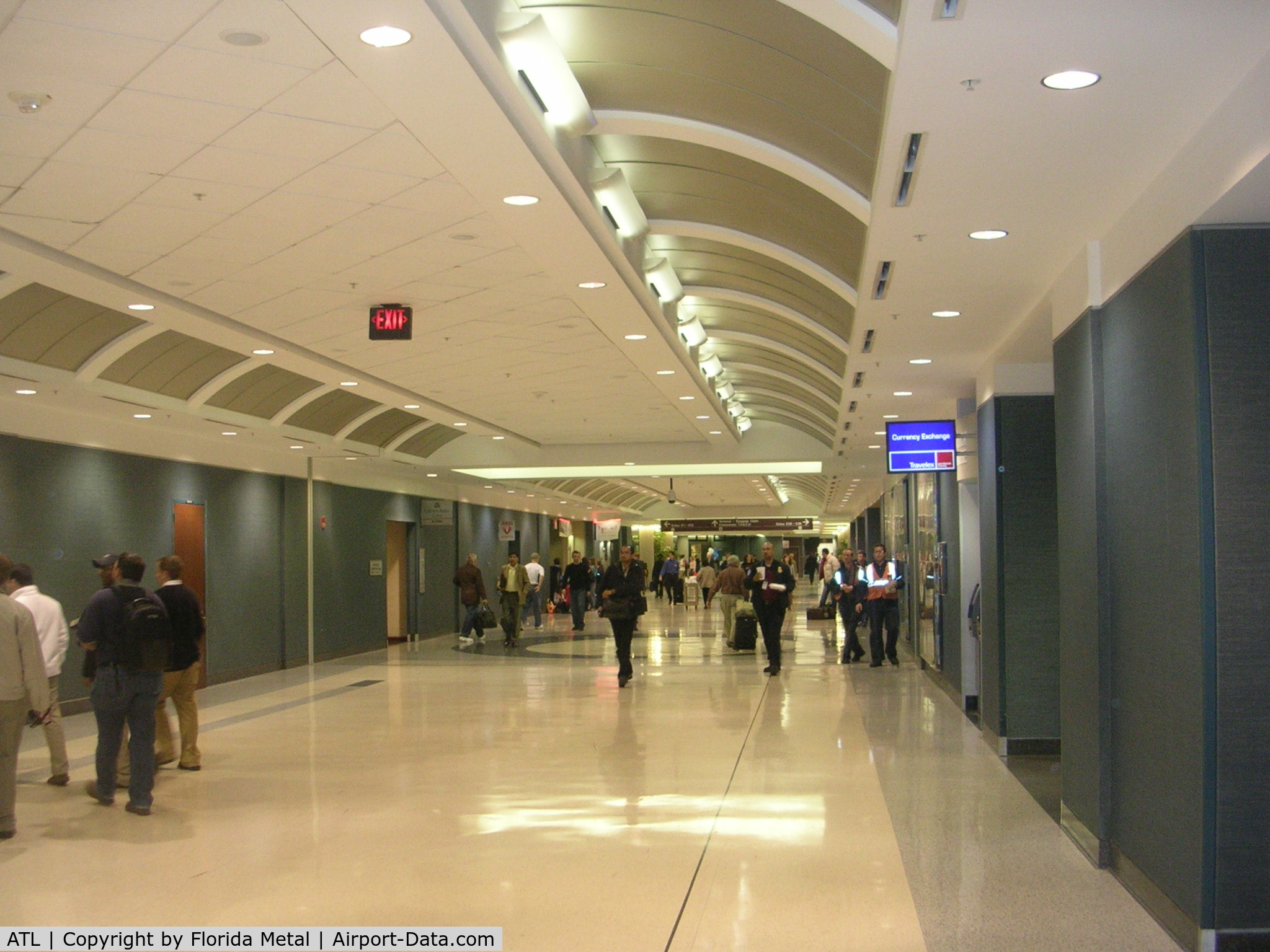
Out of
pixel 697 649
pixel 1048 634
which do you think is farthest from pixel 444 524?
Answer: pixel 1048 634

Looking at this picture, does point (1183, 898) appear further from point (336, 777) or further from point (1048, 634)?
point (336, 777)

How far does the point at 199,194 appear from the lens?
19.5ft

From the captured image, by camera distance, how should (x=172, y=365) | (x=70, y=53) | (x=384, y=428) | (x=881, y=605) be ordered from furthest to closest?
(x=384, y=428) < (x=881, y=605) < (x=172, y=365) < (x=70, y=53)

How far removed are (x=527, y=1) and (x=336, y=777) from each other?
5.52m

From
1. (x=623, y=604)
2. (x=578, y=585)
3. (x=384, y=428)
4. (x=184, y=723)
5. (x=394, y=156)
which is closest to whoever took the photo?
(x=394, y=156)

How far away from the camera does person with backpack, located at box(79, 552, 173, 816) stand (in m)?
7.05

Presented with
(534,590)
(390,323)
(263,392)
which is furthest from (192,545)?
(534,590)

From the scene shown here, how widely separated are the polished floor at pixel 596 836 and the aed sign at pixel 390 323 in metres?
3.18

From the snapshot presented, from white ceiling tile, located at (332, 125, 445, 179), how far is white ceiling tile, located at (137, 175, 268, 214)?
706mm

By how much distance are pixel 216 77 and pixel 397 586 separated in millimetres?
17959

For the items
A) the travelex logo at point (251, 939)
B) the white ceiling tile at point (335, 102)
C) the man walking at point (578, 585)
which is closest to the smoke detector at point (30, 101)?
the white ceiling tile at point (335, 102)

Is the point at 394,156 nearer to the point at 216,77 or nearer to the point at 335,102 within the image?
the point at 335,102

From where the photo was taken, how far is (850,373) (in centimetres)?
1066

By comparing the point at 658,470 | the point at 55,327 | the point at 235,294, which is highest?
the point at 55,327
